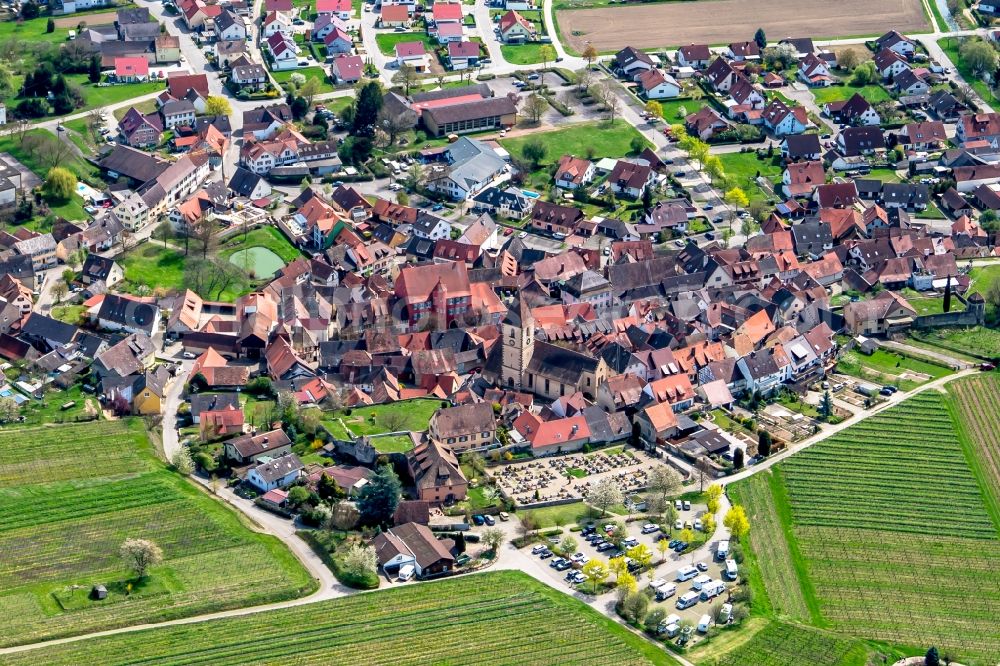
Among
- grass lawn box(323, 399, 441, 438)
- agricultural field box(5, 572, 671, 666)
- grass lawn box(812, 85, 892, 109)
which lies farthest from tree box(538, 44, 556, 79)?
agricultural field box(5, 572, 671, 666)

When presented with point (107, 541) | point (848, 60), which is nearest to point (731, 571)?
point (107, 541)

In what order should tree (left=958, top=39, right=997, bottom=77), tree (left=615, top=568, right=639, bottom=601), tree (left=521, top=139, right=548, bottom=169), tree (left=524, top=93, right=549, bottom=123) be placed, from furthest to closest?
tree (left=958, top=39, right=997, bottom=77) → tree (left=524, top=93, right=549, bottom=123) → tree (left=521, top=139, right=548, bottom=169) → tree (left=615, top=568, right=639, bottom=601)

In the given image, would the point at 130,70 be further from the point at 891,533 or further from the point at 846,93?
the point at 891,533

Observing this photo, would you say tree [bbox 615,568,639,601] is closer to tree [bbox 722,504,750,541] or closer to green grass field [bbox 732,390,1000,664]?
green grass field [bbox 732,390,1000,664]

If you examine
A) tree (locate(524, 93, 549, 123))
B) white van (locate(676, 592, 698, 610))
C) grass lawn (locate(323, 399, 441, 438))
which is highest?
tree (locate(524, 93, 549, 123))

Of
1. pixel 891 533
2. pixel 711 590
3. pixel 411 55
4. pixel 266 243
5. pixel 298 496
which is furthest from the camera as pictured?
pixel 411 55

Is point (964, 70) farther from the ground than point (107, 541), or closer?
closer
